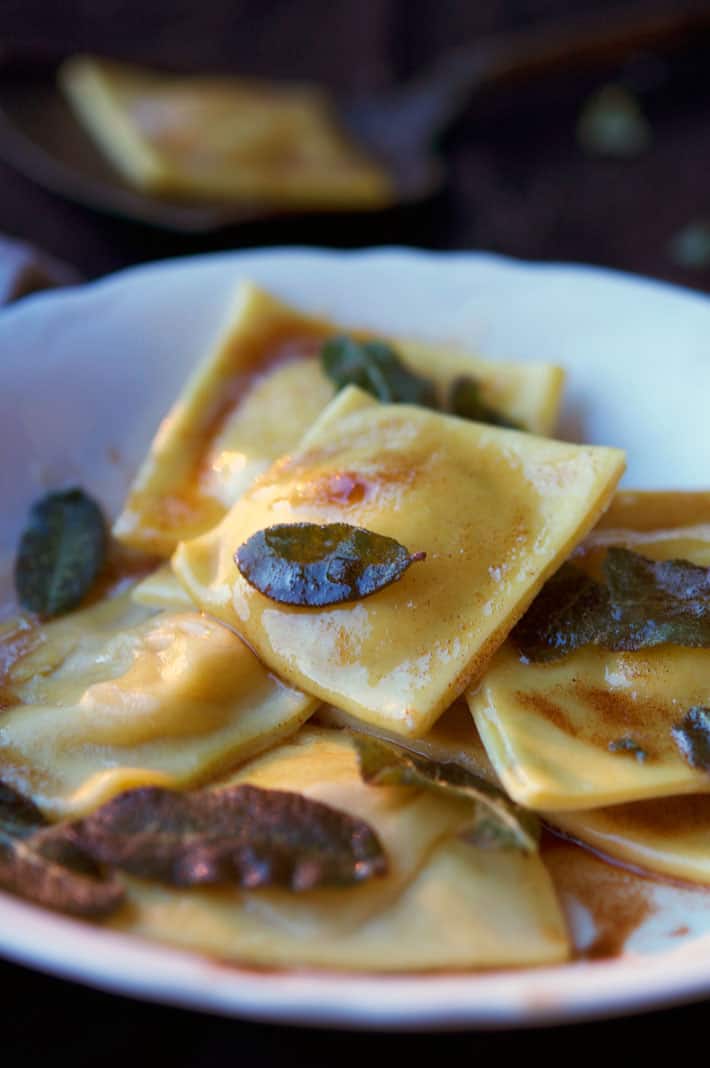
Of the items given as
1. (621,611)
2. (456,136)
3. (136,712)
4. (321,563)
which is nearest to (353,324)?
(321,563)

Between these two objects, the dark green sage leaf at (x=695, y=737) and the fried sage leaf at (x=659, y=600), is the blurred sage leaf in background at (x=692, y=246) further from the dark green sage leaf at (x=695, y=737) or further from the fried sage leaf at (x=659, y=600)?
the dark green sage leaf at (x=695, y=737)

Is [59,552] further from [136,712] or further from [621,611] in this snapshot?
[621,611]

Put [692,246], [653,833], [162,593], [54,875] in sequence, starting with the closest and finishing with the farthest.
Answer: [54,875] → [653,833] → [162,593] → [692,246]

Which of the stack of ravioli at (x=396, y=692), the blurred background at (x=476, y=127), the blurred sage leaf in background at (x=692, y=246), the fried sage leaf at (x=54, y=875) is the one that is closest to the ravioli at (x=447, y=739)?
the stack of ravioli at (x=396, y=692)

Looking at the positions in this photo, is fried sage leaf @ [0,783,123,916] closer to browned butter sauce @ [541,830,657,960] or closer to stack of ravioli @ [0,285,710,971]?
stack of ravioli @ [0,285,710,971]

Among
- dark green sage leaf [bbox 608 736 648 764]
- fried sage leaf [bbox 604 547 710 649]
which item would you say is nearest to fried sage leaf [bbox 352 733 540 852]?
dark green sage leaf [bbox 608 736 648 764]

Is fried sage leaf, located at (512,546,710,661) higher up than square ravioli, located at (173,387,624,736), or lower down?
lower down
